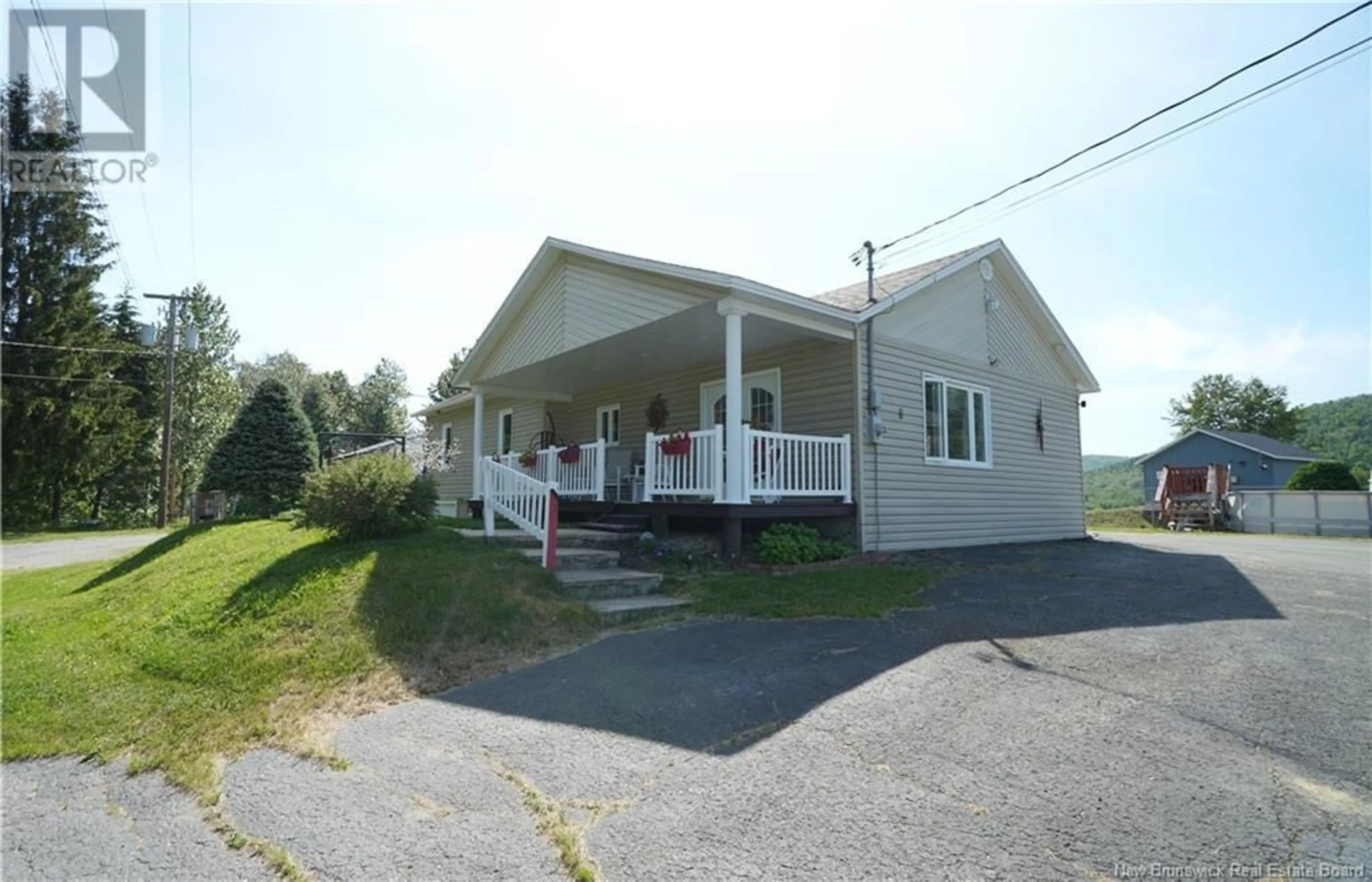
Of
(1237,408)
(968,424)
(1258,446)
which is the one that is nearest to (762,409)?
(968,424)

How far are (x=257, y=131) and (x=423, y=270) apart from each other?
3584 millimetres

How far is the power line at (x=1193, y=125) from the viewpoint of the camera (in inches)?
277

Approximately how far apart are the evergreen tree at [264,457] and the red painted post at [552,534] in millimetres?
9502

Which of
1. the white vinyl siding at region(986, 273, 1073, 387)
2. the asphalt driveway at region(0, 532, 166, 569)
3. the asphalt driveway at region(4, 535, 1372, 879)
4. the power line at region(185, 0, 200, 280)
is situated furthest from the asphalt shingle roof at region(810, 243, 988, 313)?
the asphalt driveway at region(0, 532, 166, 569)

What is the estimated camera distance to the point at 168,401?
23.3m

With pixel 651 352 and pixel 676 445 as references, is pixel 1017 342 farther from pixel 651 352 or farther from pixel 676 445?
pixel 676 445

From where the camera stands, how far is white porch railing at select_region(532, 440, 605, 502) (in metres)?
10.4

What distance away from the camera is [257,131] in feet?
27.8

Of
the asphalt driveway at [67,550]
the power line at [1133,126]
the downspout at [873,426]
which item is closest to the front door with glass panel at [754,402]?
the downspout at [873,426]

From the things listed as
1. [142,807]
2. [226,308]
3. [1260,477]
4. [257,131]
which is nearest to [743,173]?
[257,131]

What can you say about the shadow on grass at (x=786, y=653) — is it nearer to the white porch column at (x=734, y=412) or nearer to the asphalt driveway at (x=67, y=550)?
the white porch column at (x=734, y=412)

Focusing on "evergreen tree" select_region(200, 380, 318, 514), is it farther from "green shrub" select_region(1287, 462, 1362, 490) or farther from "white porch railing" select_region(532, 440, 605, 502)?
"green shrub" select_region(1287, 462, 1362, 490)

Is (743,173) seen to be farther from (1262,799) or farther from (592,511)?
(1262,799)

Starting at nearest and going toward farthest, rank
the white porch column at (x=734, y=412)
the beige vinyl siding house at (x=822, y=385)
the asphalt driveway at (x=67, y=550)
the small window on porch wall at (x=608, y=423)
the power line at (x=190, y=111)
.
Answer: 1. the white porch column at (x=734, y=412)
2. the power line at (x=190, y=111)
3. the beige vinyl siding house at (x=822, y=385)
4. the asphalt driveway at (x=67, y=550)
5. the small window on porch wall at (x=608, y=423)
